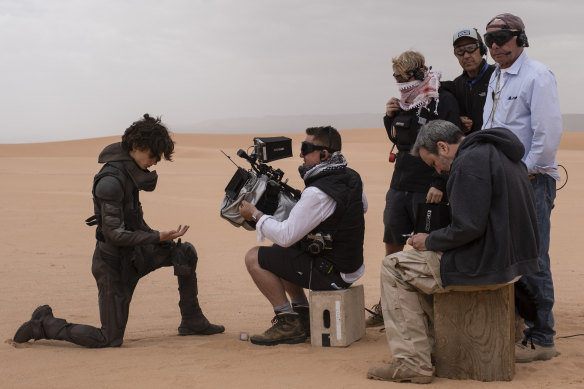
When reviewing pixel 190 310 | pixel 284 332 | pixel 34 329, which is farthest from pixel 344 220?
pixel 34 329

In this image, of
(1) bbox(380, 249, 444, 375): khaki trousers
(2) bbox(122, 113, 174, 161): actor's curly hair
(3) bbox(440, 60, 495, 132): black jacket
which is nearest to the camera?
(1) bbox(380, 249, 444, 375): khaki trousers

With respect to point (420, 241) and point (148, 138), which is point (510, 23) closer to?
point (420, 241)

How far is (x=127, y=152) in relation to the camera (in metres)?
5.95

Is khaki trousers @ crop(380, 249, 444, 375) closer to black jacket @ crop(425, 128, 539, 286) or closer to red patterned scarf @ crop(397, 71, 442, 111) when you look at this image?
black jacket @ crop(425, 128, 539, 286)

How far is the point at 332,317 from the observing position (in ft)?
18.6

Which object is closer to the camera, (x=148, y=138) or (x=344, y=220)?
(x=344, y=220)

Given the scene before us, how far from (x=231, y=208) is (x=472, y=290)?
1.99 m

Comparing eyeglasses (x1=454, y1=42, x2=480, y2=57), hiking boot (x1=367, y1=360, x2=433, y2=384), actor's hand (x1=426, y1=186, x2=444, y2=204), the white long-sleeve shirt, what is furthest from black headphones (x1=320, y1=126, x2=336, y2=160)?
hiking boot (x1=367, y1=360, x2=433, y2=384)

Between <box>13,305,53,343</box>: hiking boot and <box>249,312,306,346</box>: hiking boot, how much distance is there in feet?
5.56

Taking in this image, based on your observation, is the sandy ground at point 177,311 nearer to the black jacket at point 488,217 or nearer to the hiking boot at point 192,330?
the hiking boot at point 192,330

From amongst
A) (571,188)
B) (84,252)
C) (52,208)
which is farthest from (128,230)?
(571,188)

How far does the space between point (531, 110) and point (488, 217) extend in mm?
1221

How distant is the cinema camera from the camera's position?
227 inches

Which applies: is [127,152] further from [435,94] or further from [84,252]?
[84,252]
